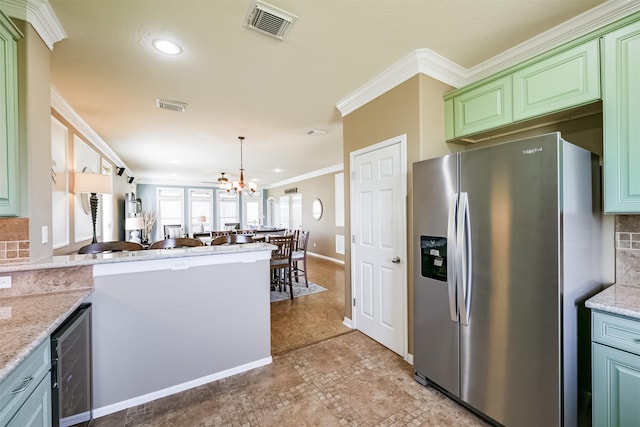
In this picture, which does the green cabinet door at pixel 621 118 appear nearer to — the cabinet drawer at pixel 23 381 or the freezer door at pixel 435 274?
the freezer door at pixel 435 274

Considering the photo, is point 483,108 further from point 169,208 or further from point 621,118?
point 169,208

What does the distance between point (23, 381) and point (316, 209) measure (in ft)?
23.4

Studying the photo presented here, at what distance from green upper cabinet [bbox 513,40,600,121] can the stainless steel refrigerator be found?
401 millimetres

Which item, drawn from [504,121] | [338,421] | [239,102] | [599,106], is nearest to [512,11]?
[504,121]

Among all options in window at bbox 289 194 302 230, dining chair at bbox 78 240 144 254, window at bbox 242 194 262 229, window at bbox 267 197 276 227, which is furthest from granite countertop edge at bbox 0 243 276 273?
window at bbox 242 194 262 229

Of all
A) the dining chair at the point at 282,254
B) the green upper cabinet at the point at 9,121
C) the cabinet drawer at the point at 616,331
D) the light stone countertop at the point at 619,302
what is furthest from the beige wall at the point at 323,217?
the green upper cabinet at the point at 9,121

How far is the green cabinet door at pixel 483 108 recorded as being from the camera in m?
1.98

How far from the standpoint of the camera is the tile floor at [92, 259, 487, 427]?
172 cm

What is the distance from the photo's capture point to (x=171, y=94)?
110 inches

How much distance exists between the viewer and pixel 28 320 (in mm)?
1208

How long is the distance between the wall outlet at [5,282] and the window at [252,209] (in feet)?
30.2

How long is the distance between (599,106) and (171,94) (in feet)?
11.7

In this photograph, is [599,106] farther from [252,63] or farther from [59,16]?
[59,16]

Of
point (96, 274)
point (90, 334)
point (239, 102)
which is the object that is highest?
point (239, 102)
